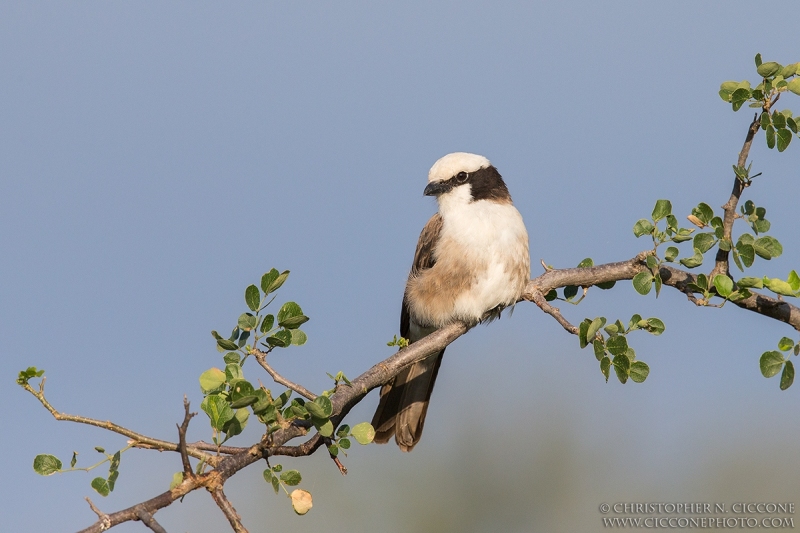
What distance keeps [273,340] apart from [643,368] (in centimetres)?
174

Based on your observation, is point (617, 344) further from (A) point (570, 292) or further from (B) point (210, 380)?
(B) point (210, 380)

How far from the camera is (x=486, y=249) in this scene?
19.7 feet

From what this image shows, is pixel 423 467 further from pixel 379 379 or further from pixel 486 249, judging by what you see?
pixel 379 379

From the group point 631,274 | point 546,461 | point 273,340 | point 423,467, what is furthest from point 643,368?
point 546,461

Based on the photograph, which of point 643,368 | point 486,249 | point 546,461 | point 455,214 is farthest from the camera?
point 546,461

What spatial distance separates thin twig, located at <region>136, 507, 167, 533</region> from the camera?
2.56 meters

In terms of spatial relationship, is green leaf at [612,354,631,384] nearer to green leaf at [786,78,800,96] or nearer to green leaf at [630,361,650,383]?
green leaf at [630,361,650,383]

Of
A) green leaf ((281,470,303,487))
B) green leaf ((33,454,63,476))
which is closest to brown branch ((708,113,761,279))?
green leaf ((281,470,303,487))

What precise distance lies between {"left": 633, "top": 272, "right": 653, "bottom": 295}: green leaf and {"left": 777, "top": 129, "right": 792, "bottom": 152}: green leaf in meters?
0.87

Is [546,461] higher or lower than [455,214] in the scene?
lower

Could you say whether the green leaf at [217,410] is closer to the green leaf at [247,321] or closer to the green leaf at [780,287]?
the green leaf at [247,321]

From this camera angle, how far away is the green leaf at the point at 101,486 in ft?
10.1

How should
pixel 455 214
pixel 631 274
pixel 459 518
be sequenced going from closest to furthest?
pixel 631 274
pixel 455 214
pixel 459 518

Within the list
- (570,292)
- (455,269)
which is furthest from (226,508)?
(455,269)
